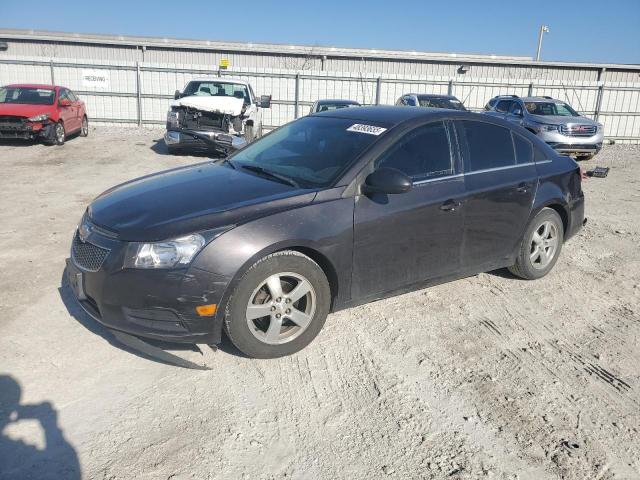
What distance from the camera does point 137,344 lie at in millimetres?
3201

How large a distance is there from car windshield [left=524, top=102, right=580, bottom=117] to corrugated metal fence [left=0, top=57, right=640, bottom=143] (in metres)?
5.59

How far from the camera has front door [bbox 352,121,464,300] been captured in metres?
3.70

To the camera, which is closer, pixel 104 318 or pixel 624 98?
pixel 104 318

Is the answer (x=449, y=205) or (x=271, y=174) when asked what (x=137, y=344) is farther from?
(x=449, y=205)

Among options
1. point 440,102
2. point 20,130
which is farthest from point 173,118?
point 440,102

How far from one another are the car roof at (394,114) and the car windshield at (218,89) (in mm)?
9879

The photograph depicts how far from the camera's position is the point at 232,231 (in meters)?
3.18

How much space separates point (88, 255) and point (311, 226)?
4.76 feet


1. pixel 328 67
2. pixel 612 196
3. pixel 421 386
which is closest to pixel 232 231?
pixel 421 386

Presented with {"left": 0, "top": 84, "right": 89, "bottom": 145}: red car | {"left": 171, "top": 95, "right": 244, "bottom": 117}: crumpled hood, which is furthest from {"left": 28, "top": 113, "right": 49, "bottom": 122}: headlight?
{"left": 171, "top": 95, "right": 244, "bottom": 117}: crumpled hood

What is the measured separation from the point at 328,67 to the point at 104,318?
2691 centimetres

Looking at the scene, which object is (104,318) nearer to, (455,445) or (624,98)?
(455,445)

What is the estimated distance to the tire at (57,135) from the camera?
13.5m

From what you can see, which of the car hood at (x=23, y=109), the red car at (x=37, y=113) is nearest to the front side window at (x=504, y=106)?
the red car at (x=37, y=113)
